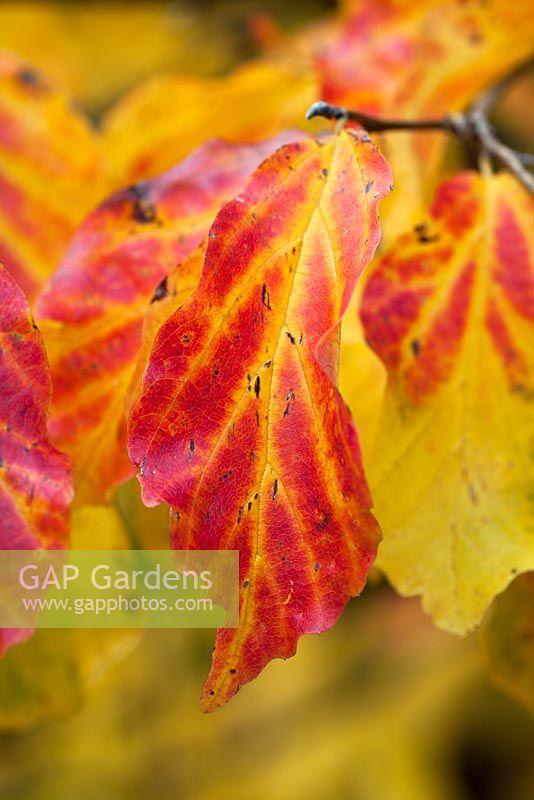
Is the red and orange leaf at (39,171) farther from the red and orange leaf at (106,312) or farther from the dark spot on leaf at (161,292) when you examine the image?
the dark spot on leaf at (161,292)

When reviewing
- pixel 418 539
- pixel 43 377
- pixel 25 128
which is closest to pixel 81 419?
pixel 43 377

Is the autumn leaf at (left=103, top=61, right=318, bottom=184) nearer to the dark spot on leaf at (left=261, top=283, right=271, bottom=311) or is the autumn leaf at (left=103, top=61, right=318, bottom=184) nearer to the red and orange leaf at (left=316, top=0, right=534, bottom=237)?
the red and orange leaf at (left=316, top=0, right=534, bottom=237)

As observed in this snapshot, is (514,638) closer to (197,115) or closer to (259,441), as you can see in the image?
(259,441)

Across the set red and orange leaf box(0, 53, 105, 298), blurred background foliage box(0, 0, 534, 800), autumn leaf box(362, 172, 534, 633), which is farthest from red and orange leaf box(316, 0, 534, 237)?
blurred background foliage box(0, 0, 534, 800)

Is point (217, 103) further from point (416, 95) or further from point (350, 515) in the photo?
point (350, 515)

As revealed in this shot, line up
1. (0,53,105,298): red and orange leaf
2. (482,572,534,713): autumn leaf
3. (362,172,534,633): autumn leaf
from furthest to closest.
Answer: (0,53,105,298): red and orange leaf
(482,572,534,713): autumn leaf
(362,172,534,633): autumn leaf

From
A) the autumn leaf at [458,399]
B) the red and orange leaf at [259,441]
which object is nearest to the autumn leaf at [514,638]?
the autumn leaf at [458,399]

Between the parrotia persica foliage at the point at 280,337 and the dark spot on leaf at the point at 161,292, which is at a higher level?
the dark spot on leaf at the point at 161,292

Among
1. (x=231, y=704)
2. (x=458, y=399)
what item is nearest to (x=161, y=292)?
(x=458, y=399)
